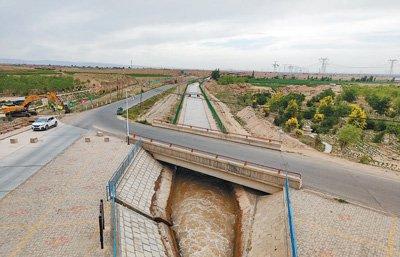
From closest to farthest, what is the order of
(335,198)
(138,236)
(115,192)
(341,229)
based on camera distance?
(341,229) → (138,236) → (335,198) → (115,192)

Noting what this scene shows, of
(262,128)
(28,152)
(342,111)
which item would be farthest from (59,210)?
(342,111)

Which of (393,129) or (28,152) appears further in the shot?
(393,129)

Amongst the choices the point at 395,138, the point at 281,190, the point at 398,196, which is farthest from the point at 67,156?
the point at 395,138

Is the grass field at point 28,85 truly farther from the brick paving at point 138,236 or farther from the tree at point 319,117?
the brick paving at point 138,236

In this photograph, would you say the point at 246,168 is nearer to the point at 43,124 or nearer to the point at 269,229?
the point at 269,229

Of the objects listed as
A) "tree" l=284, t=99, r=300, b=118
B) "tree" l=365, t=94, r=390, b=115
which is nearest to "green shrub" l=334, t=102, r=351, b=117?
"tree" l=284, t=99, r=300, b=118

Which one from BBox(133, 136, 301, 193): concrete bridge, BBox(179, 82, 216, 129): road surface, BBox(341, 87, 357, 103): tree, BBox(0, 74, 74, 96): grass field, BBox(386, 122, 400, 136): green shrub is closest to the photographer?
BBox(133, 136, 301, 193): concrete bridge

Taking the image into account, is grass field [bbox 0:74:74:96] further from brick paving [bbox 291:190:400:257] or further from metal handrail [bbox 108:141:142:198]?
brick paving [bbox 291:190:400:257]
